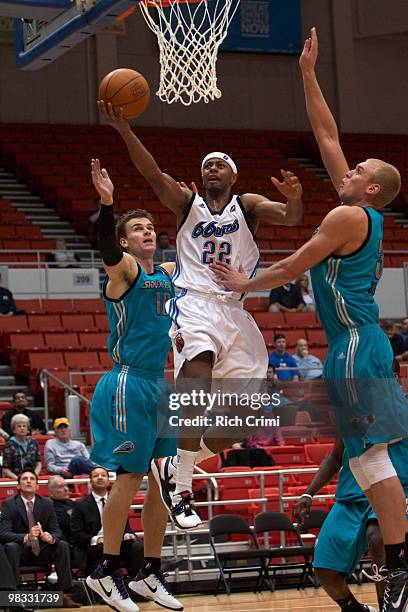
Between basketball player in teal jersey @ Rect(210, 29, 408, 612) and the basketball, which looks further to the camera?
the basketball

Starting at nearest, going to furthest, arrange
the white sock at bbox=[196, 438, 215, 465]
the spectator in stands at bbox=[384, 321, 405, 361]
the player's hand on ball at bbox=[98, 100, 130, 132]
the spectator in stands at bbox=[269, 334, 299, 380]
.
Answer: the player's hand on ball at bbox=[98, 100, 130, 132] < the white sock at bbox=[196, 438, 215, 465] < the spectator in stands at bbox=[269, 334, 299, 380] < the spectator in stands at bbox=[384, 321, 405, 361]

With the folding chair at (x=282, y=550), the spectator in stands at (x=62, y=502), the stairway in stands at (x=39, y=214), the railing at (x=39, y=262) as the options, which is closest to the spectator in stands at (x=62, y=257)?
the railing at (x=39, y=262)

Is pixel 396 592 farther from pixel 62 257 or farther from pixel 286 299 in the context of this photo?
pixel 62 257

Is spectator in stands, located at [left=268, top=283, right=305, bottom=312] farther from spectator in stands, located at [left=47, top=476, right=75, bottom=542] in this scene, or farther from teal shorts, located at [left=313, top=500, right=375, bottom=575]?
teal shorts, located at [left=313, top=500, right=375, bottom=575]

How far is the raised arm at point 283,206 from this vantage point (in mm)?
6793

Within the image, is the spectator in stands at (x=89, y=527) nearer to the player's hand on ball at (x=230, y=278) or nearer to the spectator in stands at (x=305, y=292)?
the player's hand on ball at (x=230, y=278)

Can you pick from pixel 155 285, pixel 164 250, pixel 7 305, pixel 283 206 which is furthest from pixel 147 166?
pixel 164 250

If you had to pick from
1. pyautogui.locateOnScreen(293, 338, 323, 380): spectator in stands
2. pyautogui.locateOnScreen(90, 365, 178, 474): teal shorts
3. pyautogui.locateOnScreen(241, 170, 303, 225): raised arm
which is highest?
pyautogui.locateOnScreen(241, 170, 303, 225): raised arm

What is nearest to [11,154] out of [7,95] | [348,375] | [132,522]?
[7,95]

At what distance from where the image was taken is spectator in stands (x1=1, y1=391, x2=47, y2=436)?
43.7ft

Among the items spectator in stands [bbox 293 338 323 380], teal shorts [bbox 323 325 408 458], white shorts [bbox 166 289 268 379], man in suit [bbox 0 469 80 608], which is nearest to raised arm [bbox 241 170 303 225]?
white shorts [bbox 166 289 268 379]

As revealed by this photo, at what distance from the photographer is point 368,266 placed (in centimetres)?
600

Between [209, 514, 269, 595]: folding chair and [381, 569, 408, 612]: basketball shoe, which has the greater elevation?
[381, 569, 408, 612]: basketball shoe

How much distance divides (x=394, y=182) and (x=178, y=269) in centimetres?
162
